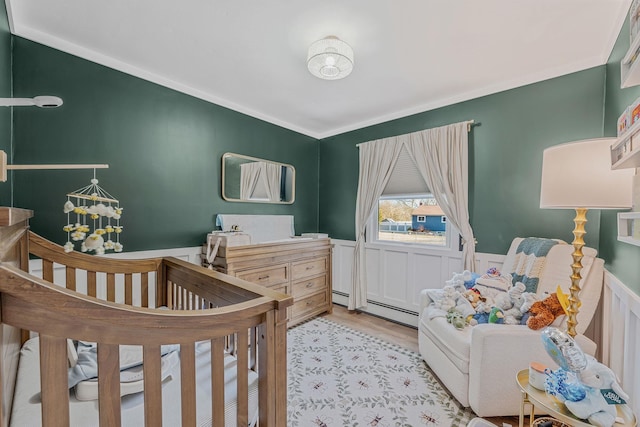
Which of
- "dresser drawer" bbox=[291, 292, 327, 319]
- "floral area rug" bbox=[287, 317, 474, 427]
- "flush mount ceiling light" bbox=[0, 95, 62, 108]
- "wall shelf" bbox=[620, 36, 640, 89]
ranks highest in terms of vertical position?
"wall shelf" bbox=[620, 36, 640, 89]

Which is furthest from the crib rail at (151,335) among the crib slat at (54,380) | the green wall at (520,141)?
the green wall at (520,141)

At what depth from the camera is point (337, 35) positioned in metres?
1.82

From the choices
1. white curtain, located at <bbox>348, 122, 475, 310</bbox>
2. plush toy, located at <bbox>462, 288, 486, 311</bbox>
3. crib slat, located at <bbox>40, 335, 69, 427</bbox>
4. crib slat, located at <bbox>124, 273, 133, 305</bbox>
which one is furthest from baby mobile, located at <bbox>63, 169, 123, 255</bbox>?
white curtain, located at <bbox>348, 122, 475, 310</bbox>

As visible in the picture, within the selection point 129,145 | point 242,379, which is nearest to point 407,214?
point 242,379

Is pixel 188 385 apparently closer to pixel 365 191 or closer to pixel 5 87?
pixel 5 87

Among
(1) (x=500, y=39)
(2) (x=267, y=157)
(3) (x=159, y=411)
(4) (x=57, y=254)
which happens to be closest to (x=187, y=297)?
(4) (x=57, y=254)

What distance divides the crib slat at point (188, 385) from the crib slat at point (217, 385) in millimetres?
65

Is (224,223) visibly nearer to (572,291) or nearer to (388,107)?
(388,107)

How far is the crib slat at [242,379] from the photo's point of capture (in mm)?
960

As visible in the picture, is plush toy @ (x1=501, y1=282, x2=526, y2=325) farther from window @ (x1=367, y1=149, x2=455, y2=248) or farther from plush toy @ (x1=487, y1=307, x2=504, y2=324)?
window @ (x1=367, y1=149, x2=455, y2=248)

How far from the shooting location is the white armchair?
5.27 feet

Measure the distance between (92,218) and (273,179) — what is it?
1965mm

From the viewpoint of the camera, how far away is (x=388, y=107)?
10.1 ft

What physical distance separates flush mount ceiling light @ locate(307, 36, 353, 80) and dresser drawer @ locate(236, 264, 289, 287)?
1805 mm
